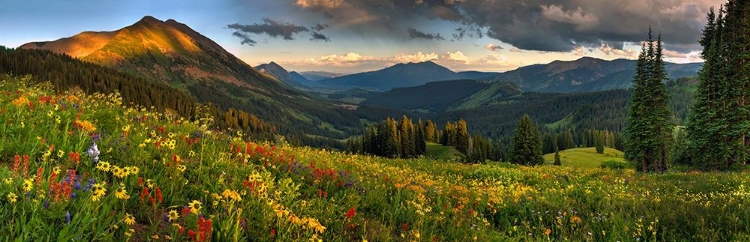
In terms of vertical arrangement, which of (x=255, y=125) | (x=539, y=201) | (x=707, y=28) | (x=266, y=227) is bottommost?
(x=255, y=125)

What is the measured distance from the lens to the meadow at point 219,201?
3596 millimetres

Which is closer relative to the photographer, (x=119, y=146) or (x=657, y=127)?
(x=119, y=146)

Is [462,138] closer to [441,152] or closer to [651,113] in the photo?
[441,152]

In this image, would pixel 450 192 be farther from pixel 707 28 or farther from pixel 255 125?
pixel 255 125

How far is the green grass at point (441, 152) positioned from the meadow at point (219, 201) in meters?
103

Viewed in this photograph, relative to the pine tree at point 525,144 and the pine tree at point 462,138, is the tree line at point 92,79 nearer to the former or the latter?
the pine tree at point 462,138

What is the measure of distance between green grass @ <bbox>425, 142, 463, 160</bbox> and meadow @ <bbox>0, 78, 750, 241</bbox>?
103 m

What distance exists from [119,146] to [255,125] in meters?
193

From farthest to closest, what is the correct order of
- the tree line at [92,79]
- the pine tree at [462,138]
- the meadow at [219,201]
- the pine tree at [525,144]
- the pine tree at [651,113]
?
the tree line at [92,79], the pine tree at [462,138], the pine tree at [525,144], the pine tree at [651,113], the meadow at [219,201]

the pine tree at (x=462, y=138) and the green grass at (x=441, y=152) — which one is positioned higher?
the pine tree at (x=462, y=138)

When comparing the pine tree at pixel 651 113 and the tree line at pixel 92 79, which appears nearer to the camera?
the pine tree at pixel 651 113

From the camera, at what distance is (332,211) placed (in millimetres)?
5797

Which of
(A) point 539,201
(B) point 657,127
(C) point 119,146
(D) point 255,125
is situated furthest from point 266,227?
(D) point 255,125

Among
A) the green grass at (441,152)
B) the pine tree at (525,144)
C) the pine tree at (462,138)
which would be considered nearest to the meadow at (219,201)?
the pine tree at (525,144)
